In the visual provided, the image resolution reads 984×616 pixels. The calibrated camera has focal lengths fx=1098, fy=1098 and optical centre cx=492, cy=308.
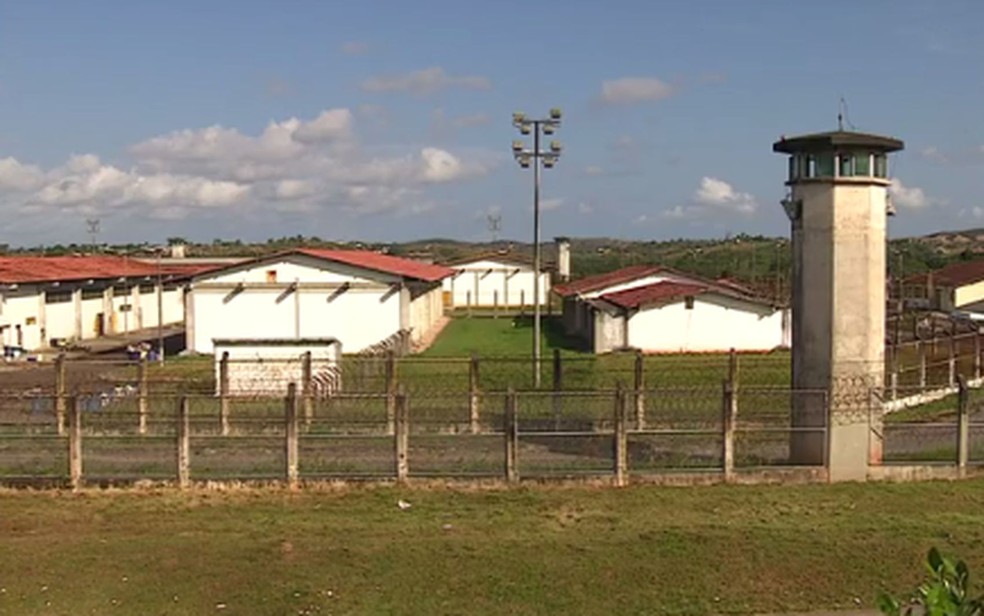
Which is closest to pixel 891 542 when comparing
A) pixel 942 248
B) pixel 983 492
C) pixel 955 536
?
pixel 955 536

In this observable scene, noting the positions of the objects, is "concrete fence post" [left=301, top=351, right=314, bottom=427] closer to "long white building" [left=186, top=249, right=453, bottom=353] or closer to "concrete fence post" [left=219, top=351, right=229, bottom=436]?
"concrete fence post" [left=219, top=351, right=229, bottom=436]

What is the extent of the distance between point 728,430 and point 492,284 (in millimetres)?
66543

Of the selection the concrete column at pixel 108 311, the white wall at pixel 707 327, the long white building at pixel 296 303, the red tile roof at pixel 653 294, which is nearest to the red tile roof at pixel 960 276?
the red tile roof at pixel 653 294

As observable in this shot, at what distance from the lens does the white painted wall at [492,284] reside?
3307 inches

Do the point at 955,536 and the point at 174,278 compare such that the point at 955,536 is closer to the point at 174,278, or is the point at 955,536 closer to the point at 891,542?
the point at 891,542

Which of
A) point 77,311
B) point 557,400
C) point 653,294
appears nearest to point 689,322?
point 653,294

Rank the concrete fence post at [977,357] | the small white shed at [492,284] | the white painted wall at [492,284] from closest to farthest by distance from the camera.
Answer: the concrete fence post at [977,357] < the small white shed at [492,284] < the white painted wall at [492,284]

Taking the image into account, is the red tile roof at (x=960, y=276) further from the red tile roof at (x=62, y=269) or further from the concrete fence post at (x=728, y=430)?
the concrete fence post at (x=728, y=430)

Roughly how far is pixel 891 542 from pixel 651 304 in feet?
92.3

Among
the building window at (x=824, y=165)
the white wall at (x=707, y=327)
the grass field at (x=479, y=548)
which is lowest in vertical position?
the grass field at (x=479, y=548)

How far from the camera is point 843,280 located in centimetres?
1981

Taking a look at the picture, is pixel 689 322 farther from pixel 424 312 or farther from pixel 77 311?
pixel 77 311

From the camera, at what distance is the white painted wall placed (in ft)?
276

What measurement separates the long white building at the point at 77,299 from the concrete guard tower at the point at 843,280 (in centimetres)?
3101
